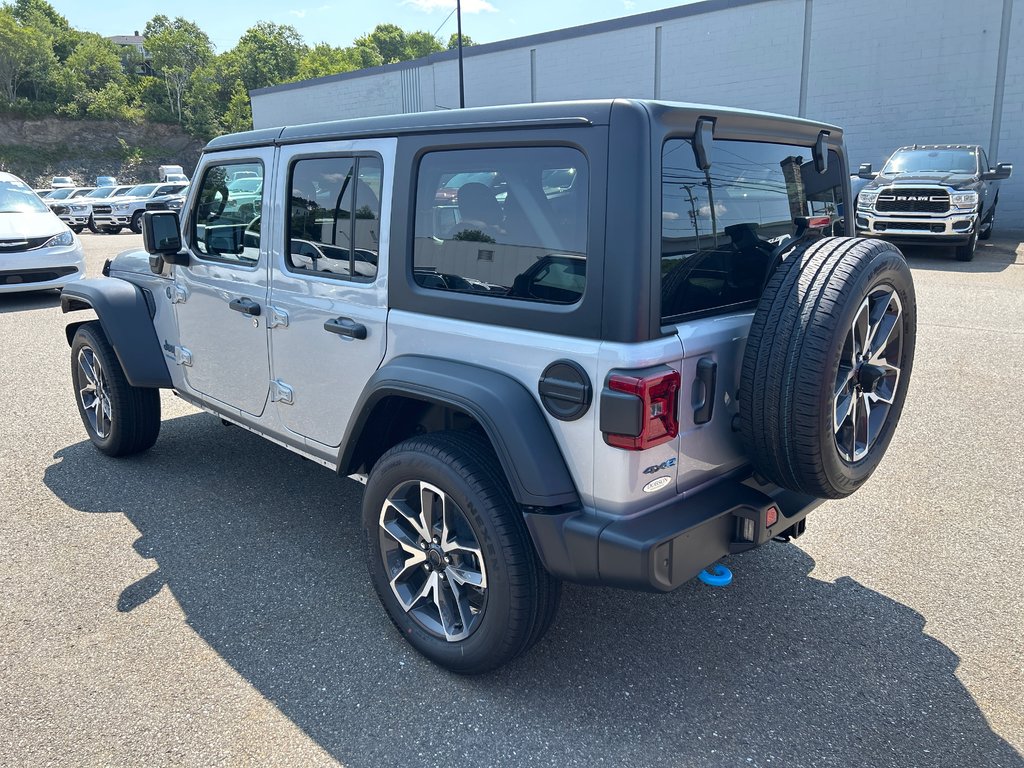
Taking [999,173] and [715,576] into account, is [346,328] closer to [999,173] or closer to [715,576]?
[715,576]

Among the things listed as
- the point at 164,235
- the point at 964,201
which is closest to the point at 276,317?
the point at 164,235

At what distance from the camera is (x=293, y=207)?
343 centimetres

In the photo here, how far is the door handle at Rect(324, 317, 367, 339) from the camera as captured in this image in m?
3.02

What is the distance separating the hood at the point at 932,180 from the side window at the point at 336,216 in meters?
13.1

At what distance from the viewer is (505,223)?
259cm

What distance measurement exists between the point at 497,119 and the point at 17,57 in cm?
8824

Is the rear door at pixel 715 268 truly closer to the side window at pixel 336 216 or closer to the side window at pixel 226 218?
the side window at pixel 336 216

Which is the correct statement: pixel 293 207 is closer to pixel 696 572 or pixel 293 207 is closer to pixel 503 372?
pixel 503 372

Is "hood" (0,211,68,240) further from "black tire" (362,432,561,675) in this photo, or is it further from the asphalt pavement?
"black tire" (362,432,561,675)

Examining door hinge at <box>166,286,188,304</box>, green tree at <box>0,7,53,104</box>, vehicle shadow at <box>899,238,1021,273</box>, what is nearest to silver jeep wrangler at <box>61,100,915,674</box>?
door hinge at <box>166,286,188,304</box>

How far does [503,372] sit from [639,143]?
32.4 inches

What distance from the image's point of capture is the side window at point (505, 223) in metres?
2.42

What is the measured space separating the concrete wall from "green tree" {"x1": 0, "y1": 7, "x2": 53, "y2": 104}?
62.4 m

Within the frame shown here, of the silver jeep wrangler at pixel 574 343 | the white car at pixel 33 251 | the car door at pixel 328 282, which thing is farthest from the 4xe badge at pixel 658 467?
the white car at pixel 33 251
